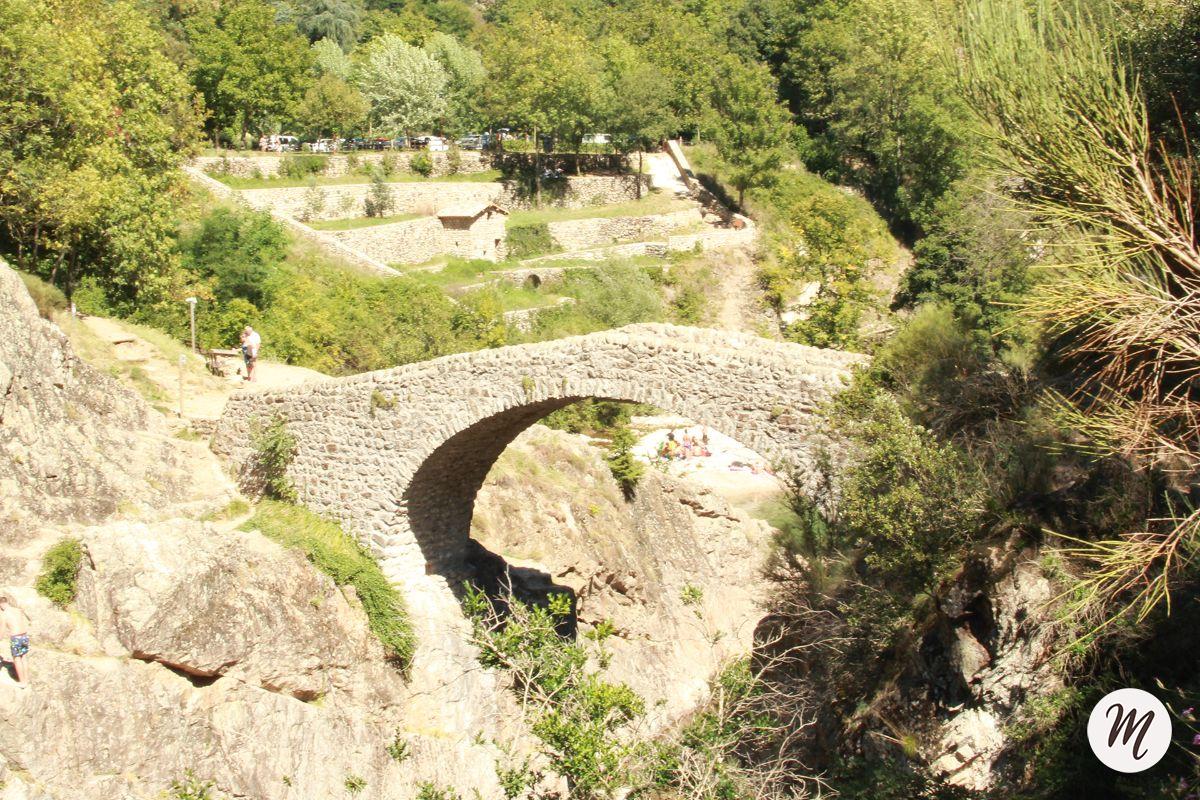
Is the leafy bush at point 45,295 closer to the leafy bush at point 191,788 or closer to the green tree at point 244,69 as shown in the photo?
the leafy bush at point 191,788

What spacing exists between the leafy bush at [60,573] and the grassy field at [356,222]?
24435 millimetres

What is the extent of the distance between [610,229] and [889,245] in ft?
35.8

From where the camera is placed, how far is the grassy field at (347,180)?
37225 millimetres

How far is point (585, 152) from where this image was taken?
50156 mm

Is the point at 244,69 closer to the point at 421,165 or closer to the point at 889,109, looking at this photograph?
the point at 421,165

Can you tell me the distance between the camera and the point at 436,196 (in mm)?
41312

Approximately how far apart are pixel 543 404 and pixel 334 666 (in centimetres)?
430

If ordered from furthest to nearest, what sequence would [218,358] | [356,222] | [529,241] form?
[529,241]
[356,222]
[218,358]

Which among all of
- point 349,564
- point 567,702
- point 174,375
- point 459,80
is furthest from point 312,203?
point 567,702

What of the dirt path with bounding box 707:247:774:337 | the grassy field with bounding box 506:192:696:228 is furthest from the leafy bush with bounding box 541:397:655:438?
the grassy field with bounding box 506:192:696:228

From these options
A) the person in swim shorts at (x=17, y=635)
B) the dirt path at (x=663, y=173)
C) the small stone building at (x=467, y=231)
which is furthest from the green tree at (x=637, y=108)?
the person in swim shorts at (x=17, y=635)

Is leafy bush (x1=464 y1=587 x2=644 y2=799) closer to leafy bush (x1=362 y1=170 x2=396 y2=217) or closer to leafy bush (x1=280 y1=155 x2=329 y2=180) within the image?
leafy bush (x1=362 y1=170 x2=396 y2=217)

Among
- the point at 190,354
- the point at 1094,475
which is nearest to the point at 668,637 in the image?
the point at 190,354

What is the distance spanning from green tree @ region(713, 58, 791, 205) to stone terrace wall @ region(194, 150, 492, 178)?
9.95 metres
